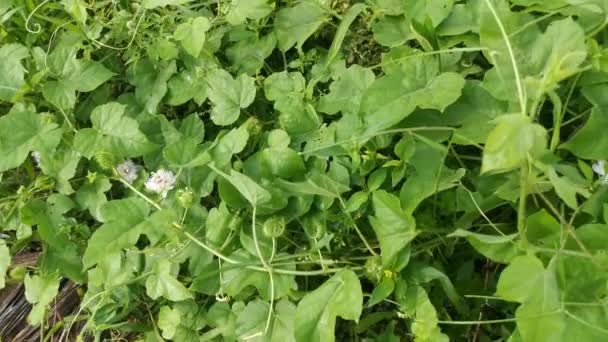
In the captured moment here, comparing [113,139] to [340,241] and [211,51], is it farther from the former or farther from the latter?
[340,241]

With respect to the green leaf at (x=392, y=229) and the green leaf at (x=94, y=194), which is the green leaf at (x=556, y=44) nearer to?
the green leaf at (x=392, y=229)

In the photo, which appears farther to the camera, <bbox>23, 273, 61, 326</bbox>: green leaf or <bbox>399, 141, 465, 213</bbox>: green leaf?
<bbox>23, 273, 61, 326</bbox>: green leaf

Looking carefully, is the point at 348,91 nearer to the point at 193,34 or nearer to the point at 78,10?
the point at 193,34

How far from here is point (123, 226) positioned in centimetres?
112

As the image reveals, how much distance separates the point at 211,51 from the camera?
125 centimetres

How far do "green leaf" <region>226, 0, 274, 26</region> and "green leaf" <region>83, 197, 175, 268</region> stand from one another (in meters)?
0.35

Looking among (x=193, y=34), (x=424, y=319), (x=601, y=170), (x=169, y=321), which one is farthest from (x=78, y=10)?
(x=601, y=170)

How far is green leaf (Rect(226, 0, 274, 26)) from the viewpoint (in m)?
1.20

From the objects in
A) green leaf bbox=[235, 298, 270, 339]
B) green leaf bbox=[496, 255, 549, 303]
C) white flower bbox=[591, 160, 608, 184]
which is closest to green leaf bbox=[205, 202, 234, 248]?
green leaf bbox=[235, 298, 270, 339]

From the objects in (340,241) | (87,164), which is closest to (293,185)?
(340,241)

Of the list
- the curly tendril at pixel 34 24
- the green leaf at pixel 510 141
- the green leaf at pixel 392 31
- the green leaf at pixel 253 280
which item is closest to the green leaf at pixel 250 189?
the green leaf at pixel 253 280

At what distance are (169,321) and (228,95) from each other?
41cm

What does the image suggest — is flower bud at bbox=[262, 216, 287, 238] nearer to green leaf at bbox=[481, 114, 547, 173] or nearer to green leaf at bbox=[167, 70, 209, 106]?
green leaf at bbox=[167, 70, 209, 106]

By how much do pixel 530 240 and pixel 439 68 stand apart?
297 millimetres
